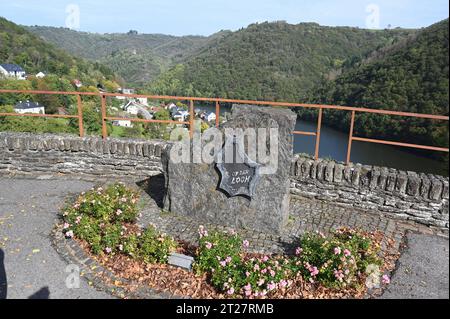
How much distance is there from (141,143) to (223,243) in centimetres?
347

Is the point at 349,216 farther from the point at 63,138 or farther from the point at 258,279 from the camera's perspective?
the point at 63,138

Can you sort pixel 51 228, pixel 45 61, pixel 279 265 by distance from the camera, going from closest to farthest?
1. pixel 279 265
2. pixel 51 228
3. pixel 45 61

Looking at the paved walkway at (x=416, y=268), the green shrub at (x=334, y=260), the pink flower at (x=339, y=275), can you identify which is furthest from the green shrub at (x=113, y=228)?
the paved walkway at (x=416, y=268)

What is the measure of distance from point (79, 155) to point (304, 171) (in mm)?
4401

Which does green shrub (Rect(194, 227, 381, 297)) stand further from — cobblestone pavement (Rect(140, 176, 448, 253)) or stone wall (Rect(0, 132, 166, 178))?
stone wall (Rect(0, 132, 166, 178))

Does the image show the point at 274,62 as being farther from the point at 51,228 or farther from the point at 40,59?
the point at 51,228

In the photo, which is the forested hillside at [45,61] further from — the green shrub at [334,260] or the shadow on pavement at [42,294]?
the green shrub at [334,260]

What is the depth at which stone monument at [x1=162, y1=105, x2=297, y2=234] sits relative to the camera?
5152mm

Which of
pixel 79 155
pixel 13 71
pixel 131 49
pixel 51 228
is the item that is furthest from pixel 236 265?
pixel 131 49

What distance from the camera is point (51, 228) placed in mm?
5184

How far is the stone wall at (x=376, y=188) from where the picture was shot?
5.37m

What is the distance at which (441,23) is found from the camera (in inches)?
78.5

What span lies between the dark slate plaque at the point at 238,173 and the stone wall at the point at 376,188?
1.40 m
